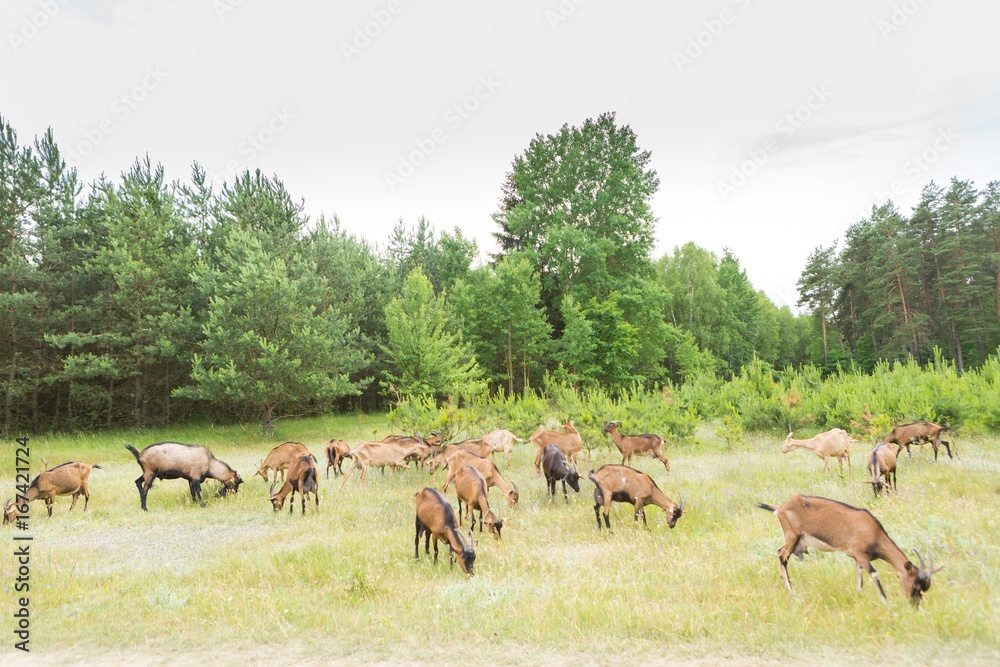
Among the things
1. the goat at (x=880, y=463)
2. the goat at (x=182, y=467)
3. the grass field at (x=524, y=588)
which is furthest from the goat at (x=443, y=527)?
the goat at (x=880, y=463)

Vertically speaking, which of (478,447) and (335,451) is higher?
(478,447)

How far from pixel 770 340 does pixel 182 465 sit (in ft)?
241

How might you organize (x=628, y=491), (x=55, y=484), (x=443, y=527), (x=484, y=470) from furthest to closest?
(x=55, y=484) → (x=484, y=470) → (x=628, y=491) → (x=443, y=527)

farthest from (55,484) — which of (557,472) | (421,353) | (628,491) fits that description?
(421,353)

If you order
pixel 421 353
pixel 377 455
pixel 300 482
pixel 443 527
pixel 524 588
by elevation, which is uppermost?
pixel 421 353

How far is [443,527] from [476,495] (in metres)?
1.55

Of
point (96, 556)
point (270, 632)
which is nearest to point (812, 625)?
point (270, 632)

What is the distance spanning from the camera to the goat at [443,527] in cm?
707

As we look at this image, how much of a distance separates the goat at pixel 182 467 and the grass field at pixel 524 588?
845 millimetres

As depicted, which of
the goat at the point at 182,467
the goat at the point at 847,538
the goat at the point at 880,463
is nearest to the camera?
the goat at the point at 847,538

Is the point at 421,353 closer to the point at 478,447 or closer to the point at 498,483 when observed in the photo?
the point at 478,447

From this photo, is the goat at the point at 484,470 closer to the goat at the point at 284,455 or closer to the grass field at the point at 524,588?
the grass field at the point at 524,588

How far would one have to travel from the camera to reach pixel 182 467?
12.5 meters

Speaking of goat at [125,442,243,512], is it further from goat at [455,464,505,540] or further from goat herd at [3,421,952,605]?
goat at [455,464,505,540]
